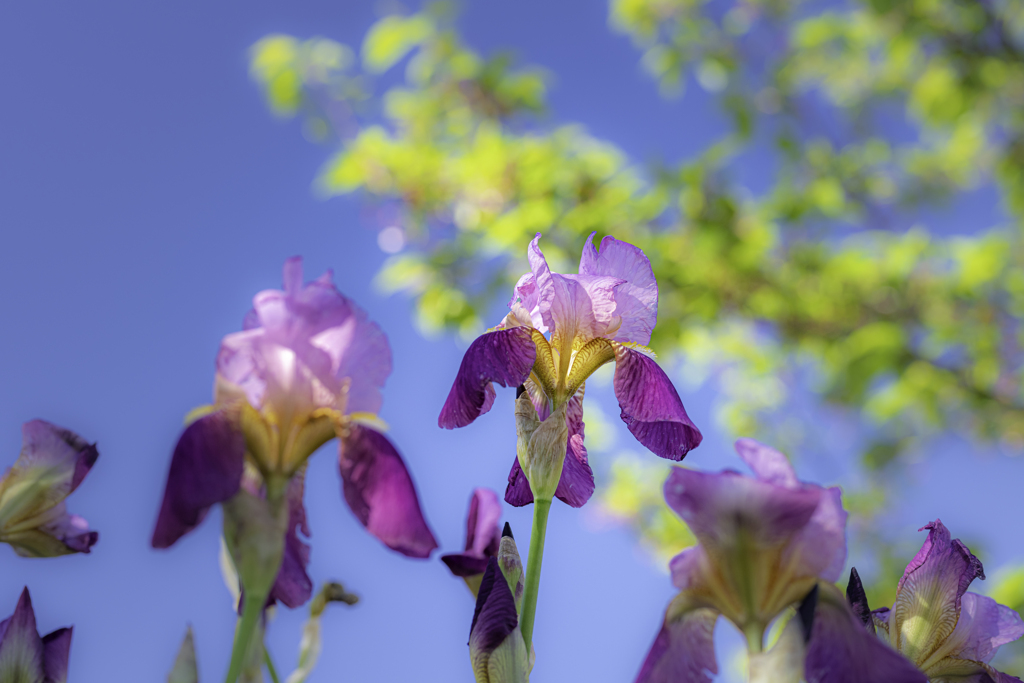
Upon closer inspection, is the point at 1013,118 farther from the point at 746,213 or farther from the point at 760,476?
the point at 760,476

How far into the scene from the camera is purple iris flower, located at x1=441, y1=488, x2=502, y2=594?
0.77m

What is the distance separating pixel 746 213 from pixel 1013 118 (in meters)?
1.58

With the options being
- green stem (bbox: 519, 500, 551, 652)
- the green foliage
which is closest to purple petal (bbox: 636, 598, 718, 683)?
green stem (bbox: 519, 500, 551, 652)

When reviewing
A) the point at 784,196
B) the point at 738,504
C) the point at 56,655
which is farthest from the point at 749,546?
the point at 784,196

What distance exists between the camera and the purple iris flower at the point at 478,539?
766 mm

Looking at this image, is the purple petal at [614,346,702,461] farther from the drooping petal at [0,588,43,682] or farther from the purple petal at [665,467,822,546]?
the drooping petal at [0,588,43,682]

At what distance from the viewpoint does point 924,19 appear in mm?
3992

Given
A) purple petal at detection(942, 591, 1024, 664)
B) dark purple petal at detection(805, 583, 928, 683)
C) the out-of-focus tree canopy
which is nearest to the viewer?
dark purple petal at detection(805, 583, 928, 683)

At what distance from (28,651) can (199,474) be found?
0.31m

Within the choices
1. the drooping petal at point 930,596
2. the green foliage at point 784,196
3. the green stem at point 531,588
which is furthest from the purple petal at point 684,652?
the green foliage at point 784,196

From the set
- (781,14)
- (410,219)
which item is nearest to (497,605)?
(410,219)

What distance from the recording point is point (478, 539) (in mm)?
804

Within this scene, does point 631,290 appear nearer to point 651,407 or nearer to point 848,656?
point 651,407

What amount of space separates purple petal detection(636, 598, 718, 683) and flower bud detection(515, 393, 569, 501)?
0.19 m
